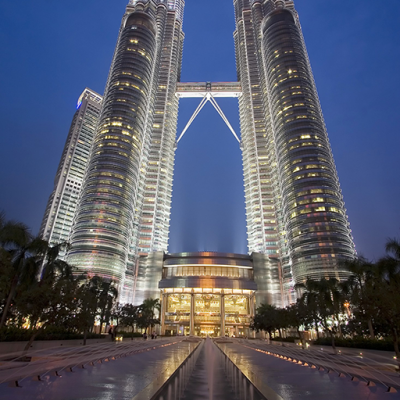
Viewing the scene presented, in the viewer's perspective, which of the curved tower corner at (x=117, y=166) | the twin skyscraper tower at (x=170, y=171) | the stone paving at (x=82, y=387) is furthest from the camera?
the curved tower corner at (x=117, y=166)

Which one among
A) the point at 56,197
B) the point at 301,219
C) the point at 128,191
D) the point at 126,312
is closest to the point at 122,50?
the point at 128,191

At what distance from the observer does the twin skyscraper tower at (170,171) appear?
374 ft

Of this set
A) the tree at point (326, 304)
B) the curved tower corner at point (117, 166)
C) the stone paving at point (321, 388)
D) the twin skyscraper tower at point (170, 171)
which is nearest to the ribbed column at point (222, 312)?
the twin skyscraper tower at point (170, 171)

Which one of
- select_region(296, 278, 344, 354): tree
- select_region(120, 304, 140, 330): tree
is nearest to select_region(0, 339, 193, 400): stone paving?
select_region(296, 278, 344, 354): tree

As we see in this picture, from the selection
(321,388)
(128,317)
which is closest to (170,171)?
(128,317)

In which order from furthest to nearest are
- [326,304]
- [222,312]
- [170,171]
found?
[170,171], [222,312], [326,304]

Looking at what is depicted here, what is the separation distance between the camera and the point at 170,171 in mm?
174375

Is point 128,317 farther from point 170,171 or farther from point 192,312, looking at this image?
point 170,171

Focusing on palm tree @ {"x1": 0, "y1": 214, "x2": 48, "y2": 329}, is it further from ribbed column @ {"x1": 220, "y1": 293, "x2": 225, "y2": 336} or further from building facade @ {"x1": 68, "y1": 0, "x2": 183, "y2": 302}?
ribbed column @ {"x1": 220, "y1": 293, "x2": 225, "y2": 336}

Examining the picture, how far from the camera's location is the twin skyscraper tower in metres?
114

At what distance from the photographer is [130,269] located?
439 feet

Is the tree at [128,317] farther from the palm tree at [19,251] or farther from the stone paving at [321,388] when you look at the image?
the stone paving at [321,388]

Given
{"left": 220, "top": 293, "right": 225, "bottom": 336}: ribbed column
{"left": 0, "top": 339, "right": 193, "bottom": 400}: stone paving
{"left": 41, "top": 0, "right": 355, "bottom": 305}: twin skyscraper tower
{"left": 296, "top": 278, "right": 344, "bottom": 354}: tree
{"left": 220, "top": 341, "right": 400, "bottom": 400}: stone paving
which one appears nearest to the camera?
{"left": 0, "top": 339, "right": 193, "bottom": 400}: stone paving

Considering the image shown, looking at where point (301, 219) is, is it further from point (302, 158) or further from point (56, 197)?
point (56, 197)
